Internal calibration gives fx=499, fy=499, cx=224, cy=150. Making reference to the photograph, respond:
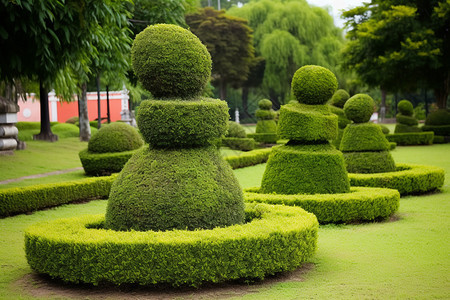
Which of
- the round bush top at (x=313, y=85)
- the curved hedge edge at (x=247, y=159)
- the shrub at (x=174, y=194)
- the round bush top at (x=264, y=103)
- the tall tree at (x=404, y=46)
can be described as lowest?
the curved hedge edge at (x=247, y=159)

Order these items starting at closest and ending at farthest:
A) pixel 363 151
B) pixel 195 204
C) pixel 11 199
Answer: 1. pixel 195 204
2. pixel 11 199
3. pixel 363 151

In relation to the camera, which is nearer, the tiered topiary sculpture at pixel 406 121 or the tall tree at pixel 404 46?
the tall tree at pixel 404 46

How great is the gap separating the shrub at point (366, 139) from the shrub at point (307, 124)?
10.0 ft

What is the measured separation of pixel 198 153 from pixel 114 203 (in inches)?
50.1

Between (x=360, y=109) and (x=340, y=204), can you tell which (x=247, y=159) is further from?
(x=340, y=204)

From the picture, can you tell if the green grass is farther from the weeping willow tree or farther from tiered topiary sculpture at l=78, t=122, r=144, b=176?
the weeping willow tree

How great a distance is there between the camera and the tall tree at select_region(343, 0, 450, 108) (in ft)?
92.7

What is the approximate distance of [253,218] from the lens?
24.5 feet

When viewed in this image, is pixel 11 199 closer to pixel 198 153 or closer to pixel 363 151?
pixel 198 153

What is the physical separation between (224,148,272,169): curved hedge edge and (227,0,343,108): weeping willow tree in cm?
2479

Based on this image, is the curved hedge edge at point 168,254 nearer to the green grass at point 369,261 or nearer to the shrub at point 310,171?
the green grass at point 369,261

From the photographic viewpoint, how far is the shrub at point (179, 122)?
643 centimetres

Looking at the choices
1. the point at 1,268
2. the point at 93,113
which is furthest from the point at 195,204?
the point at 93,113

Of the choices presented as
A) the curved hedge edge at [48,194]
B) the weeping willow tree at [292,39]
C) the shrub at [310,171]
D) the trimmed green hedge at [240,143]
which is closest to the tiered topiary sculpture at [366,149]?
the shrub at [310,171]
